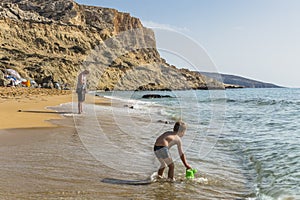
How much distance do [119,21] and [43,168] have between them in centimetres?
14590

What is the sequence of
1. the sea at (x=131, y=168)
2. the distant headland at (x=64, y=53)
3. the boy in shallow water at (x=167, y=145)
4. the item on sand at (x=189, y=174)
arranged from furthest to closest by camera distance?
the distant headland at (x=64, y=53) → the boy in shallow water at (x=167, y=145) → the item on sand at (x=189, y=174) → the sea at (x=131, y=168)

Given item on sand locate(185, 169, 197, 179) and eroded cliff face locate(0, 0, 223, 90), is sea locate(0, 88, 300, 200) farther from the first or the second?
eroded cliff face locate(0, 0, 223, 90)

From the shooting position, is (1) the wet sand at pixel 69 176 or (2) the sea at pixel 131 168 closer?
(1) the wet sand at pixel 69 176

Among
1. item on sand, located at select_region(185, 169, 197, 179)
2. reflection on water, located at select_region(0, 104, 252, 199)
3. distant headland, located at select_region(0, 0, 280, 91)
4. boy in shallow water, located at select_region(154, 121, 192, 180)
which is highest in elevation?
distant headland, located at select_region(0, 0, 280, 91)

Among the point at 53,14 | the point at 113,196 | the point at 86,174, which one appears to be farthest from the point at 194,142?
the point at 53,14

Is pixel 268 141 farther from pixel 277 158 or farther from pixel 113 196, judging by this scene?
pixel 113 196

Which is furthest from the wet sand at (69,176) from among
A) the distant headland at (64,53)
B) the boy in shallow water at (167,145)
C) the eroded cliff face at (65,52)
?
the eroded cliff face at (65,52)

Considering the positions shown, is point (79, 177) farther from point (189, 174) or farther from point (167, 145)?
point (189, 174)

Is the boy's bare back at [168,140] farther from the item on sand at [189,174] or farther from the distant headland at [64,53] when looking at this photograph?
the distant headland at [64,53]

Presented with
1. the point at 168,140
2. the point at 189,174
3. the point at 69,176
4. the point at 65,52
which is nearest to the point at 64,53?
Result: the point at 65,52

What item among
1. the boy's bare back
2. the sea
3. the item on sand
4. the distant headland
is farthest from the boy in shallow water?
the distant headland

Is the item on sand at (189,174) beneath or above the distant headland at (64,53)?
beneath

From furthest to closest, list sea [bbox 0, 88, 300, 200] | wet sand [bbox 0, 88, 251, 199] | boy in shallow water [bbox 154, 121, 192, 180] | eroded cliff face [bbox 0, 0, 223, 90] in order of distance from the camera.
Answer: eroded cliff face [bbox 0, 0, 223, 90] < boy in shallow water [bbox 154, 121, 192, 180] < sea [bbox 0, 88, 300, 200] < wet sand [bbox 0, 88, 251, 199]

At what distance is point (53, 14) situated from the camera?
12062 cm
